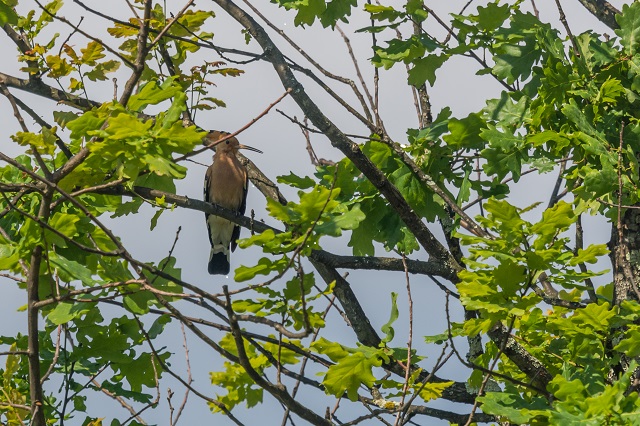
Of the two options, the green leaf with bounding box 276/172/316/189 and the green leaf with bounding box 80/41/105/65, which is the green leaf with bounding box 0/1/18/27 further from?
the green leaf with bounding box 276/172/316/189

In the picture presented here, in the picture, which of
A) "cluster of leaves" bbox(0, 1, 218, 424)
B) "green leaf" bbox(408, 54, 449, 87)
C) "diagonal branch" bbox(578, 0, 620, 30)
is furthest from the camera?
"diagonal branch" bbox(578, 0, 620, 30)

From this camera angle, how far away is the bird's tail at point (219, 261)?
9109 millimetres

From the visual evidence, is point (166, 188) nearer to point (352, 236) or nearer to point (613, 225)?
point (352, 236)

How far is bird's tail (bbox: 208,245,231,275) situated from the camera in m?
9.11

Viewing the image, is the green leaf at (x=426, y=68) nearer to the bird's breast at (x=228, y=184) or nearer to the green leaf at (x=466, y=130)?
the green leaf at (x=466, y=130)

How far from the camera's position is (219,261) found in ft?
30.2

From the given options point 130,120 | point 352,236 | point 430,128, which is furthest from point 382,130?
point 130,120

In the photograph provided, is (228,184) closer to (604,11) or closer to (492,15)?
(604,11)

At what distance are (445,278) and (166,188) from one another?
1662mm

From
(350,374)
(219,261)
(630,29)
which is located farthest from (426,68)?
(219,261)

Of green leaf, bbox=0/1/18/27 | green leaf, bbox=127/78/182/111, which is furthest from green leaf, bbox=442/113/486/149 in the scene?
A: green leaf, bbox=0/1/18/27

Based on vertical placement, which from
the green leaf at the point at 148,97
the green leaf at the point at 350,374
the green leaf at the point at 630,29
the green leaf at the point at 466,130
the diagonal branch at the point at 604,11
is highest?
the diagonal branch at the point at 604,11

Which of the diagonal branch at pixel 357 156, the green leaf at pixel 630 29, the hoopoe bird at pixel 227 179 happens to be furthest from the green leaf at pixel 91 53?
the hoopoe bird at pixel 227 179

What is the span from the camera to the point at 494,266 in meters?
3.74
